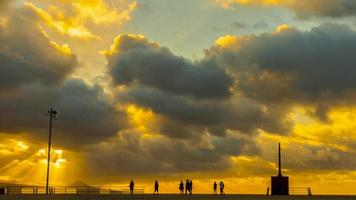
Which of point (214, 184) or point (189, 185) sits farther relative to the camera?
point (214, 184)

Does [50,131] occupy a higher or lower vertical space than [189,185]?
higher

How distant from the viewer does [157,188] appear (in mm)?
89875

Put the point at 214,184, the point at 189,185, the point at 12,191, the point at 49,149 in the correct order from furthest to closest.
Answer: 1. the point at 12,191
2. the point at 49,149
3. the point at 214,184
4. the point at 189,185

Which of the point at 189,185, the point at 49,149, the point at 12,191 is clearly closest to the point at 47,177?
the point at 49,149

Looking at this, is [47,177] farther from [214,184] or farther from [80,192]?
[214,184]

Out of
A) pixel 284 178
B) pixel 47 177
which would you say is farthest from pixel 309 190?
pixel 47 177

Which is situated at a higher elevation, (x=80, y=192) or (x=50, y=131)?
(x=50, y=131)

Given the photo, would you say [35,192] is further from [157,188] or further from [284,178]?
[284,178]

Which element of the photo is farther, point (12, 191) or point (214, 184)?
point (12, 191)

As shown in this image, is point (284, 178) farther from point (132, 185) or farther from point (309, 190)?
point (132, 185)

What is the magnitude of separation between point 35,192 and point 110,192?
13.8 meters

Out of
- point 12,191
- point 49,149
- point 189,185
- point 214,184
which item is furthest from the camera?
point 12,191

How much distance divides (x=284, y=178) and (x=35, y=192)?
39649 millimetres

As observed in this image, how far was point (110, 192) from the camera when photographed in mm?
98500
